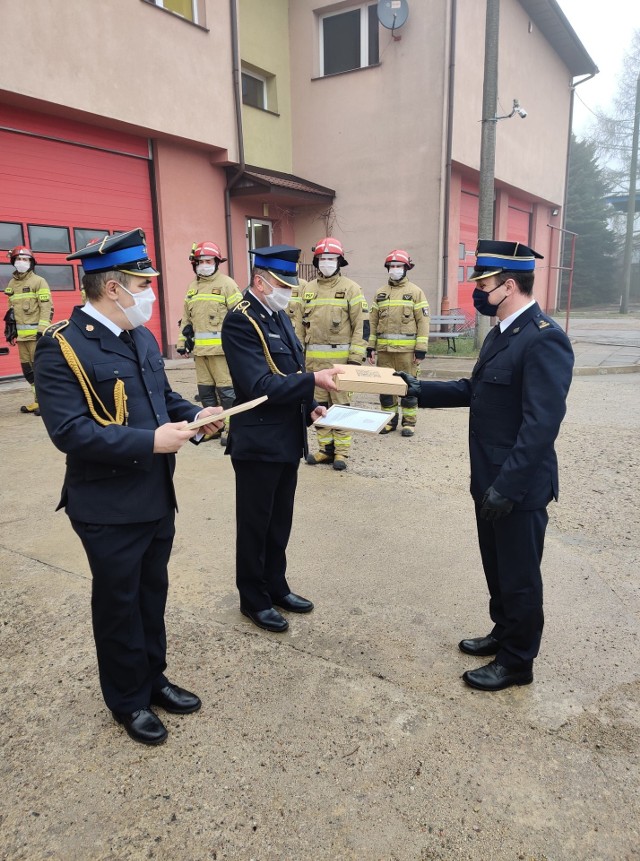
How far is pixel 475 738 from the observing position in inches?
102

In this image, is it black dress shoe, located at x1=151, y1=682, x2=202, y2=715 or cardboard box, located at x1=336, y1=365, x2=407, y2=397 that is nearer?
black dress shoe, located at x1=151, y1=682, x2=202, y2=715

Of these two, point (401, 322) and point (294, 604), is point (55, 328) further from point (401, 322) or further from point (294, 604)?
point (401, 322)

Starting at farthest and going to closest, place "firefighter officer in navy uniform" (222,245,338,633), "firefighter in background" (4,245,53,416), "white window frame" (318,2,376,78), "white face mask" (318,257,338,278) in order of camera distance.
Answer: "white window frame" (318,2,376,78) → "firefighter in background" (4,245,53,416) → "white face mask" (318,257,338,278) → "firefighter officer in navy uniform" (222,245,338,633)

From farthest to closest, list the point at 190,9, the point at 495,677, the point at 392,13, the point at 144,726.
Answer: the point at 392,13 < the point at 190,9 < the point at 495,677 < the point at 144,726

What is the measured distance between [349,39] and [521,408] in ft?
50.9

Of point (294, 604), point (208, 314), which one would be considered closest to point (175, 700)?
point (294, 604)

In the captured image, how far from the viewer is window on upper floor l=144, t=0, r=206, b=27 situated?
12.3m

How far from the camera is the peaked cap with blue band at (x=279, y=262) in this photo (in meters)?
3.29

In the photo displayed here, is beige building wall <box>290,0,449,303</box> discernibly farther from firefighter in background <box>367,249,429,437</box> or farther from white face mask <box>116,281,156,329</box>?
white face mask <box>116,281,156,329</box>

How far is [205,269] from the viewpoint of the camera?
7340 mm

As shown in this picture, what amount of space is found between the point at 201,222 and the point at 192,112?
215 centimetres

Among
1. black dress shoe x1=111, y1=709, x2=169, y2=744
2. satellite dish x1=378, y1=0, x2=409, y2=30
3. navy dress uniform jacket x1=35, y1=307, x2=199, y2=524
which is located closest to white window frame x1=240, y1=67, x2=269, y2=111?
satellite dish x1=378, y1=0, x2=409, y2=30

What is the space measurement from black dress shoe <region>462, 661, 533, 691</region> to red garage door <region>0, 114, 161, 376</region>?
10235 millimetres

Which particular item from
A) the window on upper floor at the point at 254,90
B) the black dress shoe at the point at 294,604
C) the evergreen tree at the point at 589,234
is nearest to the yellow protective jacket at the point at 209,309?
the black dress shoe at the point at 294,604
